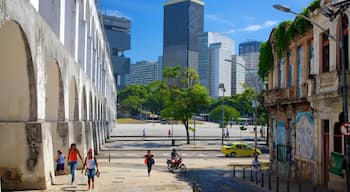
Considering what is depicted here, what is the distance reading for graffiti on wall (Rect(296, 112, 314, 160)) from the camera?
70.7 feet

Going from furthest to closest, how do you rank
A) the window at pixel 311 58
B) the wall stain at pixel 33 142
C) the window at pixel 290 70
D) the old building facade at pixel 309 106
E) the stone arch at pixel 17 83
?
the window at pixel 290 70
the window at pixel 311 58
the old building facade at pixel 309 106
the wall stain at pixel 33 142
the stone arch at pixel 17 83

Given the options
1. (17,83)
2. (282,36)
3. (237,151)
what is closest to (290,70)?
(282,36)

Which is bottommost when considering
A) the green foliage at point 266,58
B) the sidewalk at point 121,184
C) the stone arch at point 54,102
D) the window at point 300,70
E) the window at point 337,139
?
the sidewalk at point 121,184

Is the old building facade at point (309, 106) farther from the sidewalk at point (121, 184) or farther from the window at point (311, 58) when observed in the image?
the sidewalk at point (121, 184)

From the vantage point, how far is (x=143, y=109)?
181625mm

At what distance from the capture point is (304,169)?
2258cm

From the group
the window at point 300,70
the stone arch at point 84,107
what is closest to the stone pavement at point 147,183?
the window at point 300,70

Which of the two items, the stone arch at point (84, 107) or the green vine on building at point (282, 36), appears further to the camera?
the stone arch at point (84, 107)

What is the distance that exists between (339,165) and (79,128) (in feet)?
45.1

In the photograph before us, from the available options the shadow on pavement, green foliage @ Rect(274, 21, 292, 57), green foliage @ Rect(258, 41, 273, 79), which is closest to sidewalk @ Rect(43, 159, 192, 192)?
the shadow on pavement

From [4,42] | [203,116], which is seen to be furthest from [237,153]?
[203,116]

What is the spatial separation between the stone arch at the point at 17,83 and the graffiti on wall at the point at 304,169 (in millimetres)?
13617

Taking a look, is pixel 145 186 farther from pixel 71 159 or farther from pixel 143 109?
pixel 143 109

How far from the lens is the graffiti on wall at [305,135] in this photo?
2155 cm
